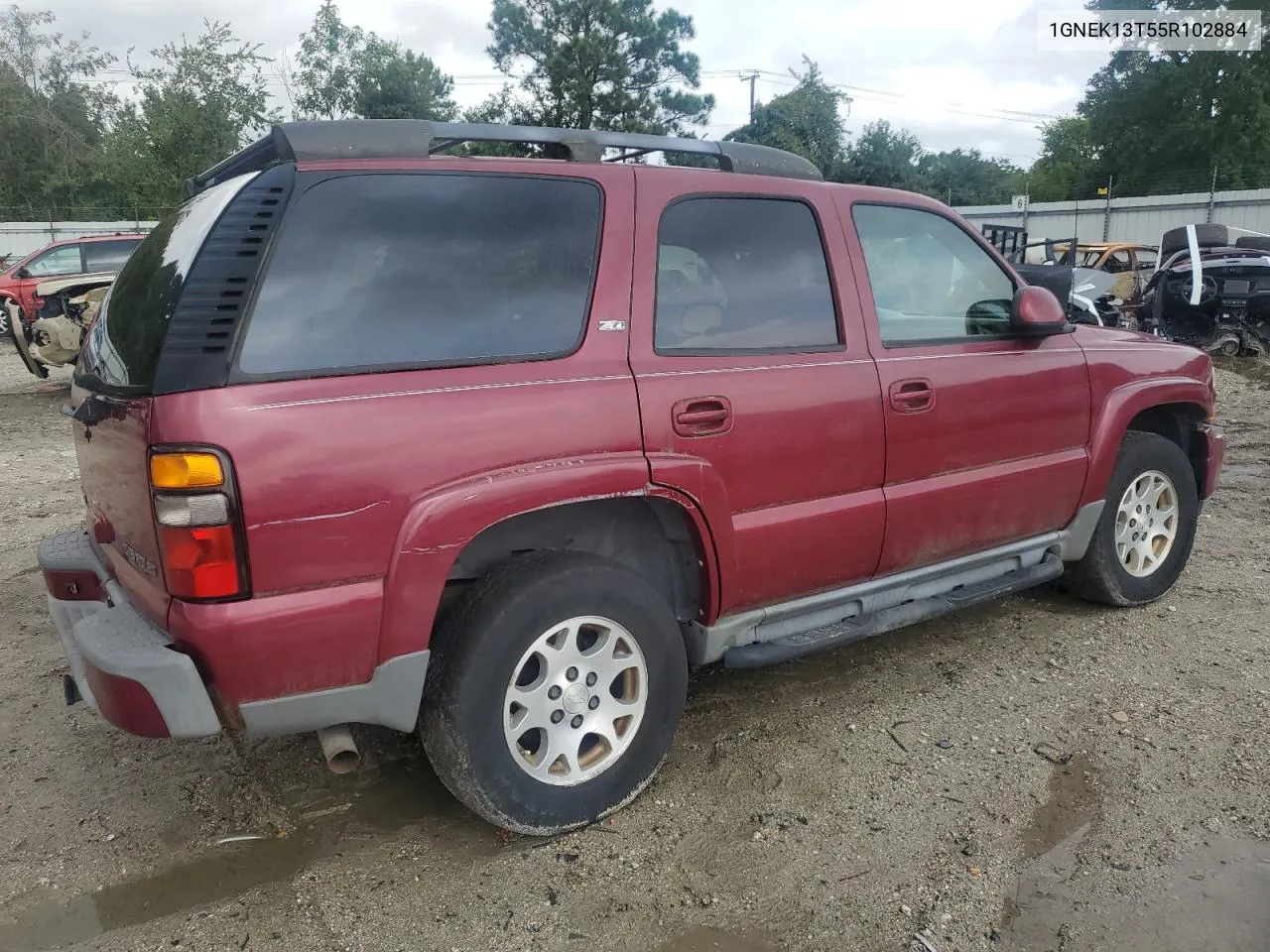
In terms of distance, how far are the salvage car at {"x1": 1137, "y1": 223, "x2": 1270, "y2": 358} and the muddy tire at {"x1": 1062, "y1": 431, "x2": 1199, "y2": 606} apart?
27.0ft

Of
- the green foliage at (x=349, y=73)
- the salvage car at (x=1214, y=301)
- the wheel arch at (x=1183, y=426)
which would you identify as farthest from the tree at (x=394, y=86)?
the wheel arch at (x=1183, y=426)

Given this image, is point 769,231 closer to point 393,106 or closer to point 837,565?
point 837,565

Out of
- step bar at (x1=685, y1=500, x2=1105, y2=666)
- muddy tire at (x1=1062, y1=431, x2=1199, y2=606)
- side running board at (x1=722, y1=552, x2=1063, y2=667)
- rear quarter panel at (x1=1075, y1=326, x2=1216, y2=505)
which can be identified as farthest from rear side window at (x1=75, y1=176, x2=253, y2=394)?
muddy tire at (x1=1062, y1=431, x2=1199, y2=606)

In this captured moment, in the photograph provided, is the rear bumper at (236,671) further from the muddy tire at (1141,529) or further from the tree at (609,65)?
the tree at (609,65)

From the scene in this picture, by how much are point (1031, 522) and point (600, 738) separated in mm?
2054

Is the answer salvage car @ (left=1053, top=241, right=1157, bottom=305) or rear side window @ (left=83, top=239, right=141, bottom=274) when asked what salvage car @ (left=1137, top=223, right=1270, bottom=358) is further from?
rear side window @ (left=83, top=239, right=141, bottom=274)

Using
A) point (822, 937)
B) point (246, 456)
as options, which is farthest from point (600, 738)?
point (246, 456)

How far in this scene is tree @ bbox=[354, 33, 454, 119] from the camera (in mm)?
38656

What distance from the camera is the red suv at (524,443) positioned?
218 centimetres

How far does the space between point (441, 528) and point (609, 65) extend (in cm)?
4075

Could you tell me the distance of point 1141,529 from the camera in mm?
4281

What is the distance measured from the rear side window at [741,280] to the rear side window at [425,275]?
29cm

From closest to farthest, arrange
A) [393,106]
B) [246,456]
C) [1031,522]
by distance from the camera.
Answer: [246,456] < [1031,522] < [393,106]

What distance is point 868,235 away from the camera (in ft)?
11.1
